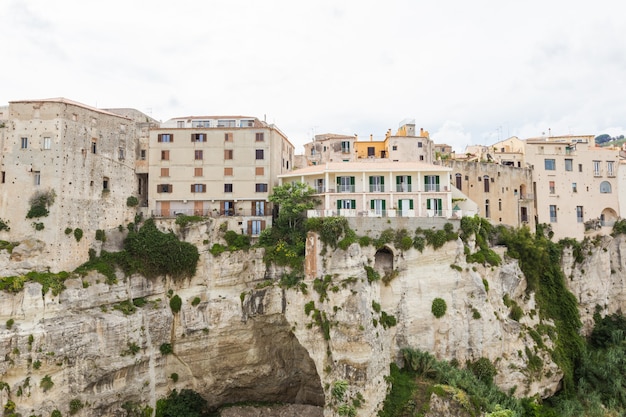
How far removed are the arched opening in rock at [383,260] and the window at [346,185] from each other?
5.68 meters

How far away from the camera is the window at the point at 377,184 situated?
38.8m

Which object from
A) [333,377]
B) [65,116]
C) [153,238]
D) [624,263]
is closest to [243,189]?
[153,238]

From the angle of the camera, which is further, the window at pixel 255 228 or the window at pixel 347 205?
the window at pixel 255 228

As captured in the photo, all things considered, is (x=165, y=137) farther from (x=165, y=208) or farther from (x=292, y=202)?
(x=292, y=202)

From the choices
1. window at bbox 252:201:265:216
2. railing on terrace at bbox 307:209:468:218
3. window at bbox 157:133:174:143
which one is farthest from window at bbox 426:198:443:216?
window at bbox 157:133:174:143

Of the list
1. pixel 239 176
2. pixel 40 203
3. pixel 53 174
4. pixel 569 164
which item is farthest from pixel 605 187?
pixel 40 203

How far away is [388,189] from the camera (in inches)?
1521

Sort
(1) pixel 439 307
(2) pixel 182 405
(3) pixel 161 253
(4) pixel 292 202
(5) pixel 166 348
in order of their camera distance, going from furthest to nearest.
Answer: (4) pixel 292 202 → (3) pixel 161 253 → (5) pixel 166 348 → (2) pixel 182 405 → (1) pixel 439 307

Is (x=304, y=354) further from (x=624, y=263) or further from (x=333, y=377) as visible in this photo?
(x=624, y=263)

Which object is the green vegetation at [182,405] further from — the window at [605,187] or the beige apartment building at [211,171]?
the window at [605,187]

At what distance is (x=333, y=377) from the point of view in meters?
33.3

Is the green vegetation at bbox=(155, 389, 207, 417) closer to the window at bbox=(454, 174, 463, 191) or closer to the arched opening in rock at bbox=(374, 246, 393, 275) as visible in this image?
the arched opening in rock at bbox=(374, 246, 393, 275)

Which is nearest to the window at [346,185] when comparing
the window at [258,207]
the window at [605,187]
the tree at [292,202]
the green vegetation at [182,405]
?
the tree at [292,202]

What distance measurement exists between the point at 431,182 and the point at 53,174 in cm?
2969
